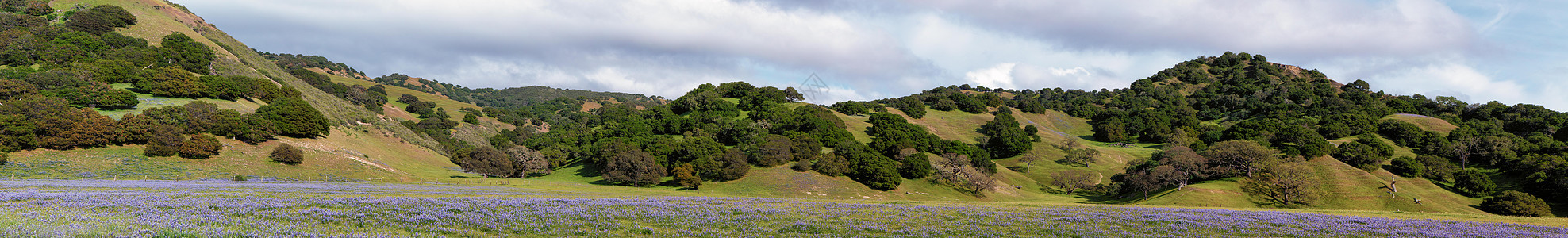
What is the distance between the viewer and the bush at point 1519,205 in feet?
169

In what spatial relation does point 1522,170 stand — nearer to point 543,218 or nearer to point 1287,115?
point 1287,115

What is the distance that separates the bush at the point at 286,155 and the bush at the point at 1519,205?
12243cm

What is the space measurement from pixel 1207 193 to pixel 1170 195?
132 inches

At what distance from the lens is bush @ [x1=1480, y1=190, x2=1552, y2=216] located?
169ft

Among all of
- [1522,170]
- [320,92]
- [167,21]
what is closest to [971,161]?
[1522,170]

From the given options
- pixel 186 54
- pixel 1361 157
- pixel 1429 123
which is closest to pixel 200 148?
pixel 186 54

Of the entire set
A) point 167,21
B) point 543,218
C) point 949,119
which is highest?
point 167,21

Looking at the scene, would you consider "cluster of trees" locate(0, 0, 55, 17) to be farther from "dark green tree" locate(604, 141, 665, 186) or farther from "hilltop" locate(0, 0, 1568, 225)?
"dark green tree" locate(604, 141, 665, 186)

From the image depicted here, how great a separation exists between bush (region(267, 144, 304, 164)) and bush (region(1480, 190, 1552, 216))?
122427 mm

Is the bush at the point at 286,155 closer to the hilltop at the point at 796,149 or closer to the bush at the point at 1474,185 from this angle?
the hilltop at the point at 796,149

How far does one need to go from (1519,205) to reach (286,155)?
12324cm

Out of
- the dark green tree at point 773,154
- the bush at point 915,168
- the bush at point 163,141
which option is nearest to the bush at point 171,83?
the bush at point 163,141

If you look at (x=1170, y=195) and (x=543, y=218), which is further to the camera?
(x=1170, y=195)

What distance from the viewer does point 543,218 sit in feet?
63.7
